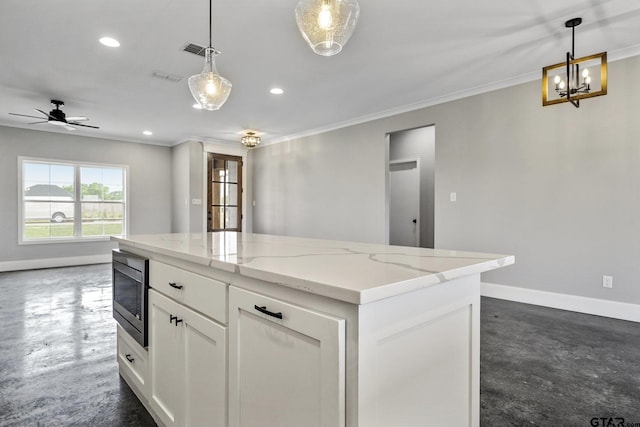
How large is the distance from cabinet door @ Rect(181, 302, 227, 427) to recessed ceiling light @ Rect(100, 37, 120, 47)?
2.85m

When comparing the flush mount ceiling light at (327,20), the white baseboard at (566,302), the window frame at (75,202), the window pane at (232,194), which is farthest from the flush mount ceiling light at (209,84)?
the window frame at (75,202)

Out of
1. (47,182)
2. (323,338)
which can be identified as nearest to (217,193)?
(47,182)

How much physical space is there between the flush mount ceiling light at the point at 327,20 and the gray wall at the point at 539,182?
3.07 m

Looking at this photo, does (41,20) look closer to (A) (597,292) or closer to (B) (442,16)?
(B) (442,16)

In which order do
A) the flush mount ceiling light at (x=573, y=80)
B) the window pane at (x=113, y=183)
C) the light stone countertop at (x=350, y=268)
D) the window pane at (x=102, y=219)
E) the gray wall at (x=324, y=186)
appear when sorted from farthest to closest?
the window pane at (x=113, y=183)
the window pane at (x=102, y=219)
the gray wall at (x=324, y=186)
the flush mount ceiling light at (x=573, y=80)
the light stone countertop at (x=350, y=268)

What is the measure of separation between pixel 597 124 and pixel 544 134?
451 mm

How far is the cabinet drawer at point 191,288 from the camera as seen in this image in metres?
1.17

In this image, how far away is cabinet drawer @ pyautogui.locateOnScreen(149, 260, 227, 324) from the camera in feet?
3.85

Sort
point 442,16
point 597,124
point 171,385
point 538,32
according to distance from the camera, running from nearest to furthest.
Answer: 1. point 171,385
2. point 442,16
3. point 538,32
4. point 597,124

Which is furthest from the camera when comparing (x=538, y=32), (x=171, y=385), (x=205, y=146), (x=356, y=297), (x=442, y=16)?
(x=205, y=146)

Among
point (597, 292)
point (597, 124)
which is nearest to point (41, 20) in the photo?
→ point (597, 124)

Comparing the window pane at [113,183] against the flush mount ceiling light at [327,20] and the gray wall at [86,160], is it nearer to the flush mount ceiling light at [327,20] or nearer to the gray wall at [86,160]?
the gray wall at [86,160]

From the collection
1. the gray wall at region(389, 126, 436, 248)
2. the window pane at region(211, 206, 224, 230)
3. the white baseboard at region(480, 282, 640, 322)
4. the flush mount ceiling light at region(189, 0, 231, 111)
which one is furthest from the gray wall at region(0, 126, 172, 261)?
the white baseboard at region(480, 282, 640, 322)

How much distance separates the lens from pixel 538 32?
2885 mm
